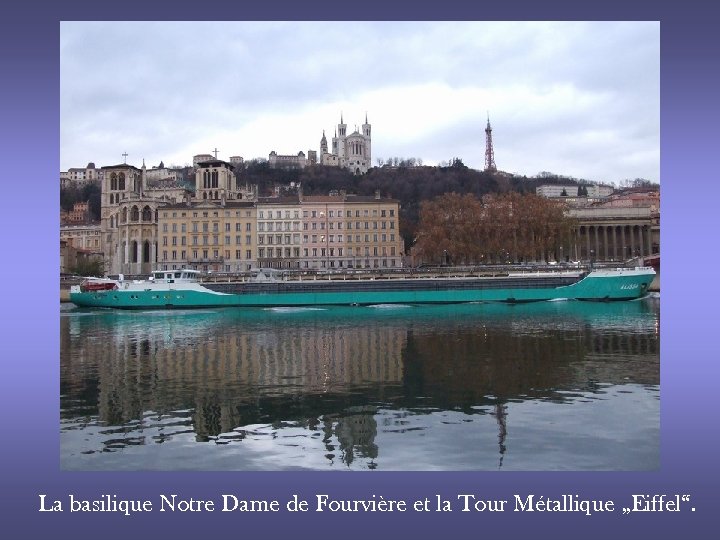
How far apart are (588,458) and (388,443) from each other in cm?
232

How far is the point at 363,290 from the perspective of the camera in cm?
3728

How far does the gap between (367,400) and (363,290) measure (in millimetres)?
26408

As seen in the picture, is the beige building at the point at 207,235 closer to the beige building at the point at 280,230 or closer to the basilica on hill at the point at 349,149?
the beige building at the point at 280,230

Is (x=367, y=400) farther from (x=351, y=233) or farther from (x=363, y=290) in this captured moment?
(x=351, y=233)

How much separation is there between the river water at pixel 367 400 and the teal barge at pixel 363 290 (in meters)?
14.5

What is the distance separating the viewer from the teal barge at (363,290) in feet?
118

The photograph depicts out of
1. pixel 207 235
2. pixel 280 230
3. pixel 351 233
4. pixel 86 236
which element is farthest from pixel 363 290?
pixel 86 236

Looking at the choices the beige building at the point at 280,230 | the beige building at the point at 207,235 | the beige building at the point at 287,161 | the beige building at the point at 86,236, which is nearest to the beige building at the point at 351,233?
the beige building at the point at 280,230

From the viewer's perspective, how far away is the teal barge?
35906 millimetres

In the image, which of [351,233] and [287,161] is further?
[287,161]

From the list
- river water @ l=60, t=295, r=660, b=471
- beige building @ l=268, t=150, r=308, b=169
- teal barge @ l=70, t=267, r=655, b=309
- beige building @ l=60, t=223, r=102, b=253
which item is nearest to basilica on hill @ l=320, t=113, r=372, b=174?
beige building @ l=268, t=150, r=308, b=169

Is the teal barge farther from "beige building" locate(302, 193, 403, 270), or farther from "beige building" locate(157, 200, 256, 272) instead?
"beige building" locate(302, 193, 403, 270)

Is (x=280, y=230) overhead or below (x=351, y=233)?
overhead

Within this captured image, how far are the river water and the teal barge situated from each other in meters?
14.5
